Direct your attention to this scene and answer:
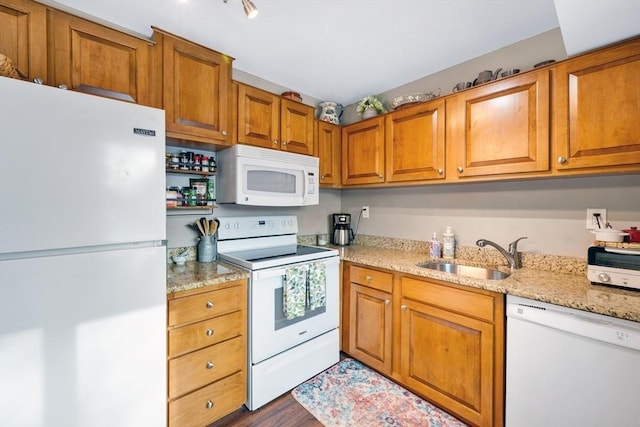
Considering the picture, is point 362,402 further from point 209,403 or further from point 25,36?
point 25,36

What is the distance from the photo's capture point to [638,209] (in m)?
1.42

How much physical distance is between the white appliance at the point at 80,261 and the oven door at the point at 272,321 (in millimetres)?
520

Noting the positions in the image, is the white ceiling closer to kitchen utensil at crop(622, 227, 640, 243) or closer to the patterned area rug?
kitchen utensil at crop(622, 227, 640, 243)

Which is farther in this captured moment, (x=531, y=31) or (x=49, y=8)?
(x=531, y=31)

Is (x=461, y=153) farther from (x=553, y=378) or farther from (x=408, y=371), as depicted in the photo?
(x=408, y=371)

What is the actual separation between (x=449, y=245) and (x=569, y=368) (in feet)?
3.30

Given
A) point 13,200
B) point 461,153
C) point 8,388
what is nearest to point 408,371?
point 461,153

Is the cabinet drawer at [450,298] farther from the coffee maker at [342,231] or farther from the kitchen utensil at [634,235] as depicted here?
the coffee maker at [342,231]

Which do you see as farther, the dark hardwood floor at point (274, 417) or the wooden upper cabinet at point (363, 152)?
the wooden upper cabinet at point (363, 152)

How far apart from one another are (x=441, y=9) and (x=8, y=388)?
2522 millimetres

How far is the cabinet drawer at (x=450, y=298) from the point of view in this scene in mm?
1459

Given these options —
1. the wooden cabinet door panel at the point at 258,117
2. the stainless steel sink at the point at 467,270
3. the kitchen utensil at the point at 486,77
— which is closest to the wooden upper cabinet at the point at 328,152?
the wooden cabinet door panel at the point at 258,117

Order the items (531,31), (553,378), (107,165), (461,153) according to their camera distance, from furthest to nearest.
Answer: (461,153) → (531,31) → (553,378) → (107,165)

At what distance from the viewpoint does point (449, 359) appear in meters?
1.61
